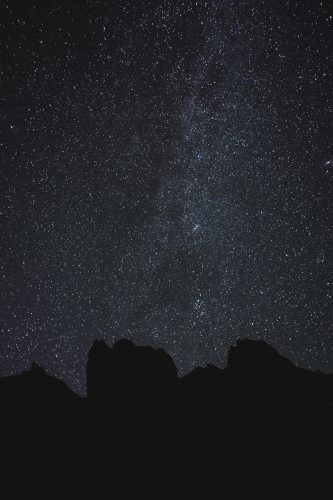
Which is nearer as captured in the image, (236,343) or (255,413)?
(255,413)

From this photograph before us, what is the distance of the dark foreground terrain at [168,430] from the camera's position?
83.3ft

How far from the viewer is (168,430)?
31141 mm

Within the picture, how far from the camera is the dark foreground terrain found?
25.4 metres

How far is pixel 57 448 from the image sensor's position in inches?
1097

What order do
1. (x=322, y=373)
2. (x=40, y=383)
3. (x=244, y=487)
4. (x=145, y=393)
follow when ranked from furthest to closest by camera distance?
(x=322, y=373) < (x=145, y=393) < (x=40, y=383) < (x=244, y=487)

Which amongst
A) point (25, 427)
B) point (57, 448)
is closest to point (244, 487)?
point (57, 448)

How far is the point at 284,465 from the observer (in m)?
26.4

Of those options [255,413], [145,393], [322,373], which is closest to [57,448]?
[145,393]

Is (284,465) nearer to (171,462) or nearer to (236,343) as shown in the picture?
(171,462)

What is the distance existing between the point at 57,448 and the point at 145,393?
30.1 ft

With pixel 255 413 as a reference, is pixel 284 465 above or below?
below

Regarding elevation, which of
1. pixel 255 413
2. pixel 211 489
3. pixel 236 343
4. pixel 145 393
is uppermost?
pixel 236 343

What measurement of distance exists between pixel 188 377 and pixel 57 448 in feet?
48.2

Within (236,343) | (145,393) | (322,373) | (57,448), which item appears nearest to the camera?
(57,448)
